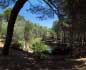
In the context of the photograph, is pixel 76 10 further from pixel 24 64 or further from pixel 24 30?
pixel 24 30

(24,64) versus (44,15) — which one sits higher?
(44,15)

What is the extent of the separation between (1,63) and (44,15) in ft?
14.4

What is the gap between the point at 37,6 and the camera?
16.7m

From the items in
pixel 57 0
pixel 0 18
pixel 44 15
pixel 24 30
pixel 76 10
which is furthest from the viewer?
pixel 0 18

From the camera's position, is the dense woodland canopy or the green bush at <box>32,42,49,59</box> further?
the green bush at <box>32,42,49,59</box>

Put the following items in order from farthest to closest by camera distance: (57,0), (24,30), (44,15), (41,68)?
(24,30), (44,15), (57,0), (41,68)

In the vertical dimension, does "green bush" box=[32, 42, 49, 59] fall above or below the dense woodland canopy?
below

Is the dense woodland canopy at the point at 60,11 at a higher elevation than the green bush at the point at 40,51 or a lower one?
higher

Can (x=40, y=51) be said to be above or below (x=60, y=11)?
below

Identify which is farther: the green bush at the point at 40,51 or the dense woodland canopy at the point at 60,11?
the green bush at the point at 40,51

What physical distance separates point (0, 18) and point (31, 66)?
3503 centimetres

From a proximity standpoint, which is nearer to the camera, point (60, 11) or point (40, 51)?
point (60, 11)

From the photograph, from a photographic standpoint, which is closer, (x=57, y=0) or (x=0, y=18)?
(x=57, y=0)

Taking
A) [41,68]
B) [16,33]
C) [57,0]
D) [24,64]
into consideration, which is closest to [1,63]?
[24,64]
